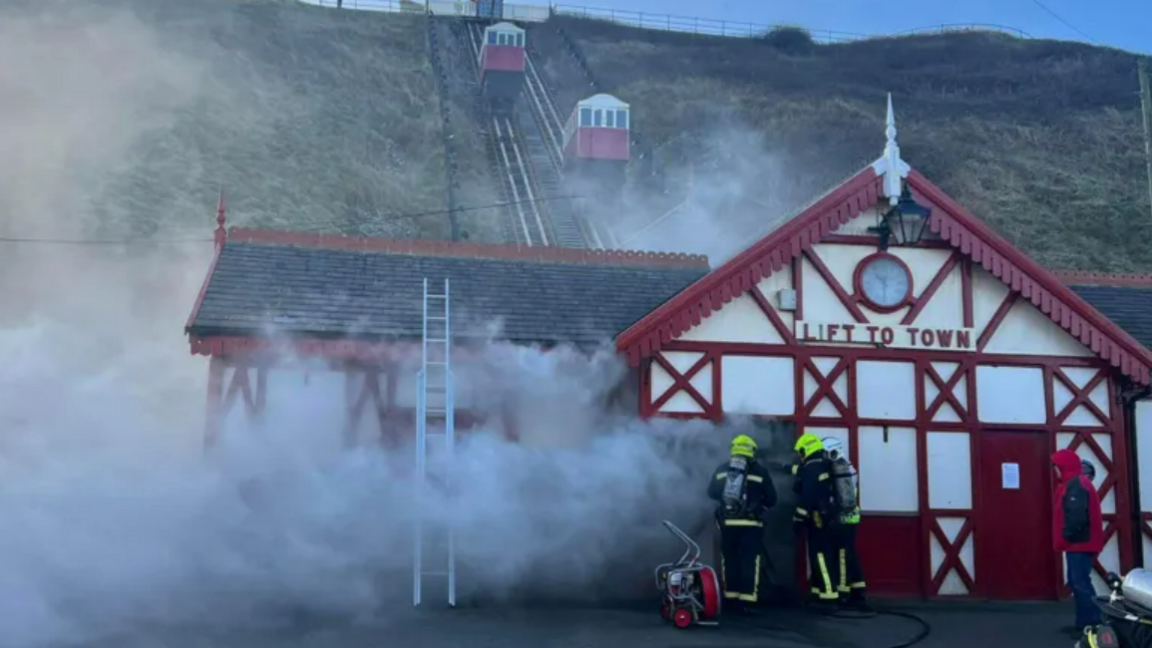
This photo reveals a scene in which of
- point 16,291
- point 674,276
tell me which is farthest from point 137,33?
point 674,276

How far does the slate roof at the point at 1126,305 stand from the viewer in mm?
16188

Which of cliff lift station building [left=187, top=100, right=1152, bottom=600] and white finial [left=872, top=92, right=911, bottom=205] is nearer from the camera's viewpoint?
cliff lift station building [left=187, top=100, right=1152, bottom=600]

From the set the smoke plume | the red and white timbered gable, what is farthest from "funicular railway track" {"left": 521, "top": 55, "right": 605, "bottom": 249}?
the smoke plume

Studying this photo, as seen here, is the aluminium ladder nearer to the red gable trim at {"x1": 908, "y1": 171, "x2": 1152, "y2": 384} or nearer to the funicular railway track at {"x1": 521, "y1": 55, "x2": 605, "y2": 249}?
the red gable trim at {"x1": 908, "y1": 171, "x2": 1152, "y2": 384}

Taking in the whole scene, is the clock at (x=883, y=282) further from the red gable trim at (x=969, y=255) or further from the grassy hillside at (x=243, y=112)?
the grassy hillside at (x=243, y=112)

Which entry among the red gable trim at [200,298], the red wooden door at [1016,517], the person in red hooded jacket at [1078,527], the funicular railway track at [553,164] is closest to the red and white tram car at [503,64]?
the funicular railway track at [553,164]

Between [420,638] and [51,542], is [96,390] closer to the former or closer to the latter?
[51,542]

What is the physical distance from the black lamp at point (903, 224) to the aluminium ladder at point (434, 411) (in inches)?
229

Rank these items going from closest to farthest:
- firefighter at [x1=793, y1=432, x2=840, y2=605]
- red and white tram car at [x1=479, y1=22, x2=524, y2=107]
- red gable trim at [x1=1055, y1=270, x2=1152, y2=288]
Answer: firefighter at [x1=793, y1=432, x2=840, y2=605] < red gable trim at [x1=1055, y1=270, x2=1152, y2=288] < red and white tram car at [x1=479, y1=22, x2=524, y2=107]

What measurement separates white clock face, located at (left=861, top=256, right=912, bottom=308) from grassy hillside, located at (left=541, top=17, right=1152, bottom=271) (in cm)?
2380

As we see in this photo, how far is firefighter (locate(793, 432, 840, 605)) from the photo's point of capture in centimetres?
1237

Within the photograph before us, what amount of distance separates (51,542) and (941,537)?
10.5 m

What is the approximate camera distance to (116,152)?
40812mm

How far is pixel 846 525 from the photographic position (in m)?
12.5
